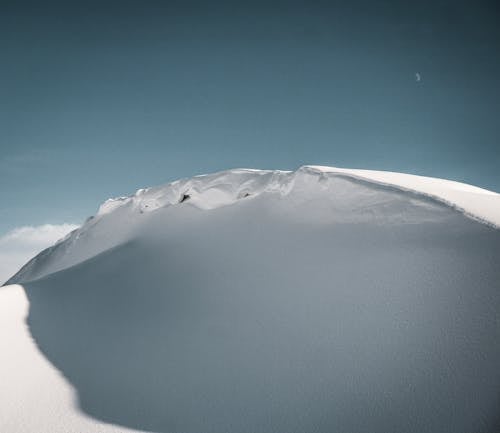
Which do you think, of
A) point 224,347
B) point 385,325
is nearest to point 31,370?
point 224,347

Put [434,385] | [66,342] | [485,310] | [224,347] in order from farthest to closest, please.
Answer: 1. [66,342]
2. [224,347]
3. [485,310]
4. [434,385]

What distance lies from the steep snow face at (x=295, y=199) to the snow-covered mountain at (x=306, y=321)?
0.13 feet

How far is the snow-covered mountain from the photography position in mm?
2945

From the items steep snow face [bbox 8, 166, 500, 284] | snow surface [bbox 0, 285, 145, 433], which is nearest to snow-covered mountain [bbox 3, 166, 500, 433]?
steep snow face [bbox 8, 166, 500, 284]

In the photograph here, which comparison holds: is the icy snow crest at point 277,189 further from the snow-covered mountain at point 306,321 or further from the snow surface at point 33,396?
the snow surface at point 33,396

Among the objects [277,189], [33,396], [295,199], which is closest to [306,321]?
[295,199]

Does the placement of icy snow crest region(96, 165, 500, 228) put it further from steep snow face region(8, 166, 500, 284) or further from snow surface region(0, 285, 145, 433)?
snow surface region(0, 285, 145, 433)

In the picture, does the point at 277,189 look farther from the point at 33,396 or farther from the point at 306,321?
the point at 33,396

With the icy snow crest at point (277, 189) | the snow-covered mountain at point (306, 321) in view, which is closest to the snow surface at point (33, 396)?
the snow-covered mountain at point (306, 321)

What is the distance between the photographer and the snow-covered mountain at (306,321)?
295 cm

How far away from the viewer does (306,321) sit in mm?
4051

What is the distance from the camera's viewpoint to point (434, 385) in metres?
2.83

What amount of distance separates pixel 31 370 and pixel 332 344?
354 cm

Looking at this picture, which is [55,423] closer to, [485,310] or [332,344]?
[332,344]
